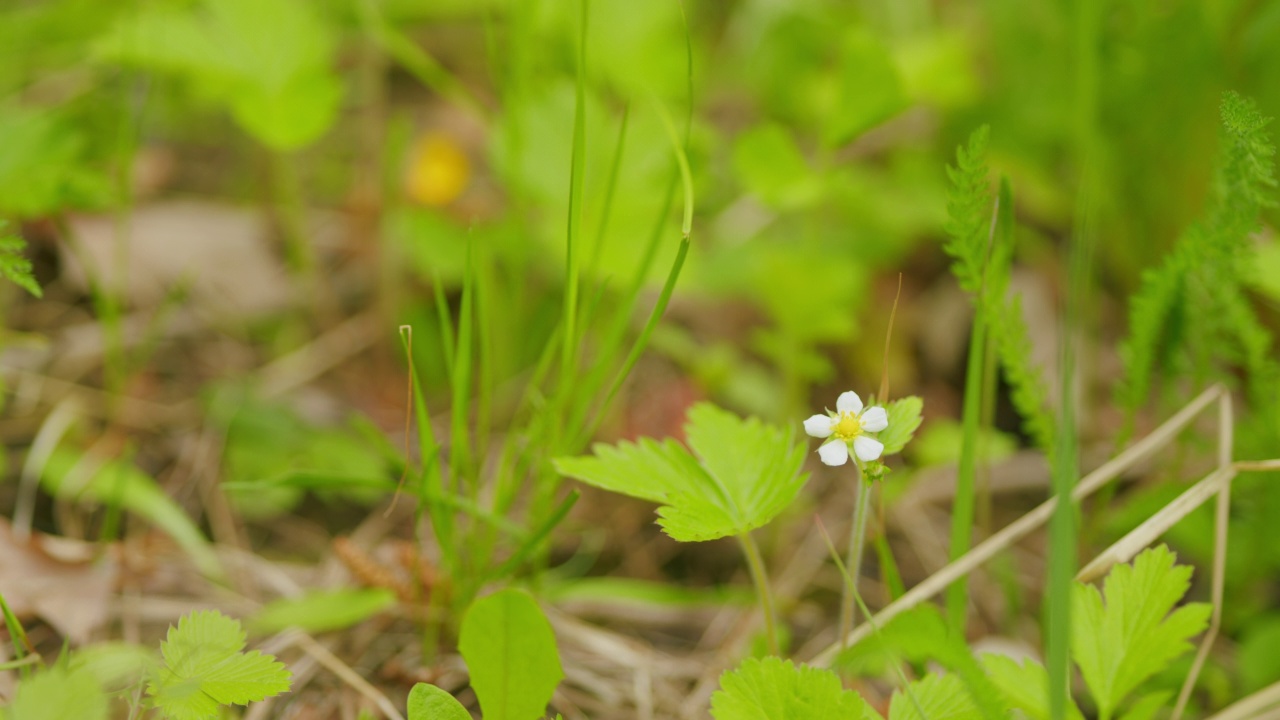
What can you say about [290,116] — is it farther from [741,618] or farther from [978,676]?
[978,676]

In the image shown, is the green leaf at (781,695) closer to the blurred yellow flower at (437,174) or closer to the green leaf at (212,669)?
the green leaf at (212,669)

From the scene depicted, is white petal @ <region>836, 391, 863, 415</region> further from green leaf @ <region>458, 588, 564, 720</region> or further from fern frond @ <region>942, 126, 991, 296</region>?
green leaf @ <region>458, 588, 564, 720</region>

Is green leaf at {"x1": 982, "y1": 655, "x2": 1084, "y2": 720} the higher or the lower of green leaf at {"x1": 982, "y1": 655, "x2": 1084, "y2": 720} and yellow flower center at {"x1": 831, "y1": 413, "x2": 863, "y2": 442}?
the lower

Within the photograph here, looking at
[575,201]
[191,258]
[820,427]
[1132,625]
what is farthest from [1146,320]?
[191,258]

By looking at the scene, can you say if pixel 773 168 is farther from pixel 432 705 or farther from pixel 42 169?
pixel 42 169

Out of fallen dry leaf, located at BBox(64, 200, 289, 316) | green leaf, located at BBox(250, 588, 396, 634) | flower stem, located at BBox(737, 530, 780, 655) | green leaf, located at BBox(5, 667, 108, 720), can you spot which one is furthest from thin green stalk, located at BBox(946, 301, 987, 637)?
fallen dry leaf, located at BBox(64, 200, 289, 316)

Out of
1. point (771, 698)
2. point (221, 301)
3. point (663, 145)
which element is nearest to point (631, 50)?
point (663, 145)
